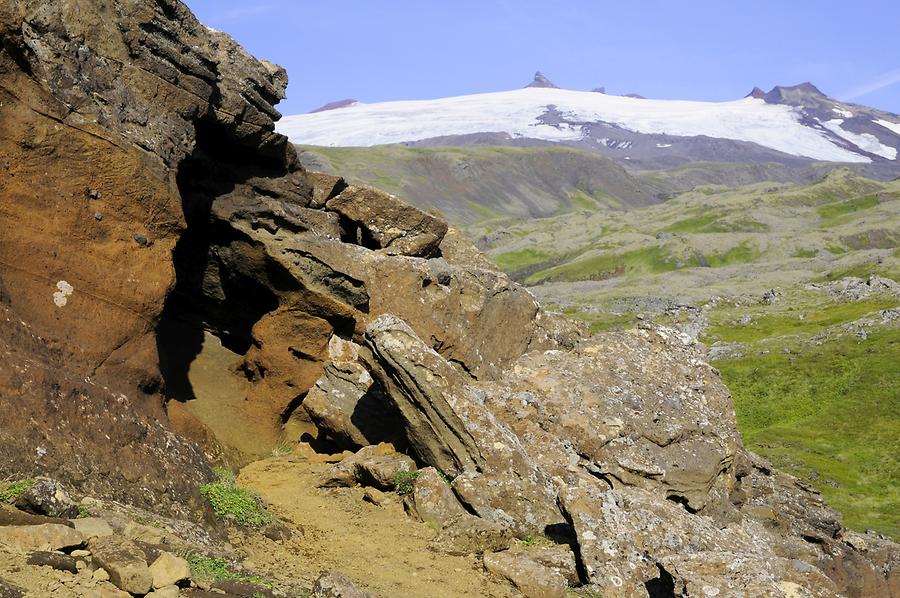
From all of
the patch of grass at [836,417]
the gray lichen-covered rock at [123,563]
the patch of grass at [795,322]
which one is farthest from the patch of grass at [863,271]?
the gray lichen-covered rock at [123,563]

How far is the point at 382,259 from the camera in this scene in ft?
96.5

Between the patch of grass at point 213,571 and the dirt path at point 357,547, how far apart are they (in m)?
1.59

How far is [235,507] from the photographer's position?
19.2 metres

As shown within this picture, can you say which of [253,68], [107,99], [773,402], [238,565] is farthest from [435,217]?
[773,402]

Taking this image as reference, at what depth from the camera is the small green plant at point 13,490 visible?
1363 cm

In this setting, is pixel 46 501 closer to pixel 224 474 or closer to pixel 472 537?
pixel 224 474

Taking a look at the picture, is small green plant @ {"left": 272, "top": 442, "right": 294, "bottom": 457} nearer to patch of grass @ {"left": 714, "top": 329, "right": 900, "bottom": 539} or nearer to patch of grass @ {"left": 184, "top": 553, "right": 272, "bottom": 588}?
patch of grass @ {"left": 184, "top": 553, "right": 272, "bottom": 588}

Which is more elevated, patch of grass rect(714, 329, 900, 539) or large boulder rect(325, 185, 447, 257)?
large boulder rect(325, 185, 447, 257)

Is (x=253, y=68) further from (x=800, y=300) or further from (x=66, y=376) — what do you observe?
(x=800, y=300)

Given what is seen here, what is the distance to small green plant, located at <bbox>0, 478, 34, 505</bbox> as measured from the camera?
13.6 meters

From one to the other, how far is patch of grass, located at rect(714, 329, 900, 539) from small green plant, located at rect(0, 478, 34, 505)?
178 feet

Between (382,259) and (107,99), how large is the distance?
11009mm

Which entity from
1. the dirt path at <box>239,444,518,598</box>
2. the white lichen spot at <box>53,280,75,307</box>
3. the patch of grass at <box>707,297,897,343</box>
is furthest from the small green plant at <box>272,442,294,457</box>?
the patch of grass at <box>707,297,897,343</box>

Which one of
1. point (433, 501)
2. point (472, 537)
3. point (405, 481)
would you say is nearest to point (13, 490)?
point (472, 537)
